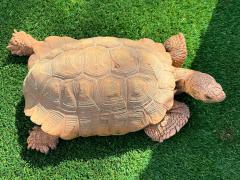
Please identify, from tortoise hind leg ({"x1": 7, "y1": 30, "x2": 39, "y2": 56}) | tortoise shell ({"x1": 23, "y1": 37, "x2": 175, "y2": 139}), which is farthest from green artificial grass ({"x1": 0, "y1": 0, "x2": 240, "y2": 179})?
tortoise shell ({"x1": 23, "y1": 37, "x2": 175, "y2": 139})

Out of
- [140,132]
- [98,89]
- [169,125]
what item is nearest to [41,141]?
[98,89]

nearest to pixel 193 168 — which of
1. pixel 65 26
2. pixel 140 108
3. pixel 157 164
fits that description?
pixel 157 164

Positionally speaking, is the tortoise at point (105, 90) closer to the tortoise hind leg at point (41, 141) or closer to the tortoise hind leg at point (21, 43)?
the tortoise hind leg at point (41, 141)

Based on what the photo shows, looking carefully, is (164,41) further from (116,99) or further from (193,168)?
(193,168)

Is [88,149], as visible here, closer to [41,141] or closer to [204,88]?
[41,141]

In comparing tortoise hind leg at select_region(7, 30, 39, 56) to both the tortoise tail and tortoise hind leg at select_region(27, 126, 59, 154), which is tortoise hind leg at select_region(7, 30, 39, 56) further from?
the tortoise tail

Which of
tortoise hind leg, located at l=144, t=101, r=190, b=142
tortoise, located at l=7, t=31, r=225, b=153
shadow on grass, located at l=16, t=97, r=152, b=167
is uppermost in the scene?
tortoise, located at l=7, t=31, r=225, b=153
